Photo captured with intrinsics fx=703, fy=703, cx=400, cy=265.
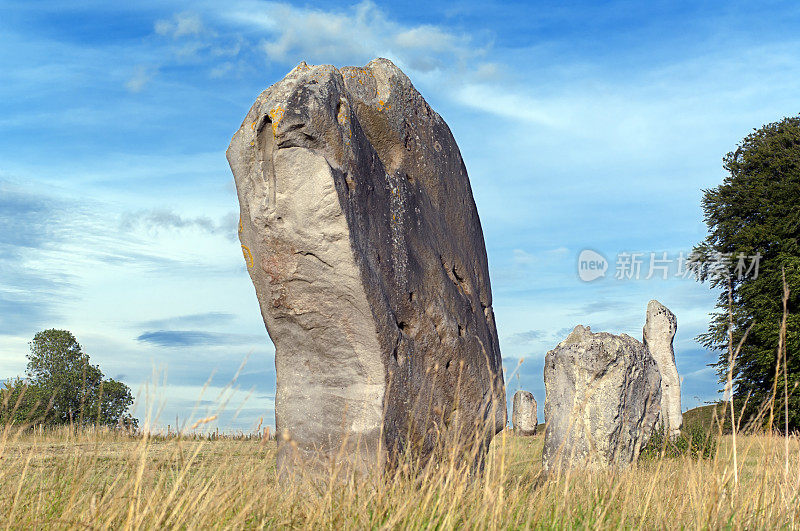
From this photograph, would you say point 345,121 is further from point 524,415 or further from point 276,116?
point 524,415

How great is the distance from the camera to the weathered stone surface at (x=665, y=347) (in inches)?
541

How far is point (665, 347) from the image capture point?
14.1 meters

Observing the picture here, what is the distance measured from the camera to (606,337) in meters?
9.48

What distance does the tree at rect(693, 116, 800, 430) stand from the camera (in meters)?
19.9

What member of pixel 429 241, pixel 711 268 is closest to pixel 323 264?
pixel 429 241

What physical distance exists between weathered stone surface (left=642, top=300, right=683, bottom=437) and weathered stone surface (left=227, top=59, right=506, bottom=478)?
27.9 feet

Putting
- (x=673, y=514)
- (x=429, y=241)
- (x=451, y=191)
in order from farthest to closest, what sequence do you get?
(x=451, y=191), (x=429, y=241), (x=673, y=514)

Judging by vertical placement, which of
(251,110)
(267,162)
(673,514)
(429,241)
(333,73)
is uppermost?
(333,73)

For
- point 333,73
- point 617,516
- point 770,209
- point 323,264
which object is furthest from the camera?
point 770,209

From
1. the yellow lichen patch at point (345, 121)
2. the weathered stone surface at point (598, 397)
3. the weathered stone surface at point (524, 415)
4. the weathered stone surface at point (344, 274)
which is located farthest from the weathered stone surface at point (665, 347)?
the yellow lichen patch at point (345, 121)

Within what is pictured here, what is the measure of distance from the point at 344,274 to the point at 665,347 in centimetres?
1046

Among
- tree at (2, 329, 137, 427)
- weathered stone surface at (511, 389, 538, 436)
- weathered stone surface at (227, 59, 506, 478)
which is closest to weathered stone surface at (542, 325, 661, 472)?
weathered stone surface at (227, 59, 506, 478)

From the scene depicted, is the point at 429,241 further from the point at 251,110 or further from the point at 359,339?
the point at 251,110

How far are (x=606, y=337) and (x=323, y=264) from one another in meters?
5.28
